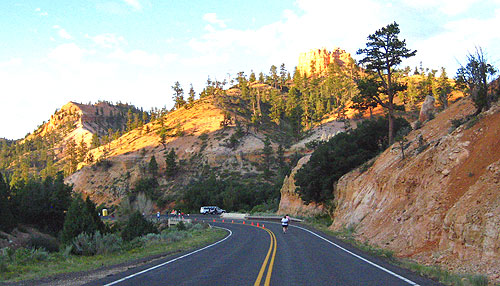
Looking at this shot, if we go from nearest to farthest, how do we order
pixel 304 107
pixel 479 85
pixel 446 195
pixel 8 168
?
pixel 446 195 → pixel 479 85 → pixel 304 107 → pixel 8 168

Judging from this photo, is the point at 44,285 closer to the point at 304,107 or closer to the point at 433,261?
the point at 433,261

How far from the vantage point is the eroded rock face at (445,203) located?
11.5m

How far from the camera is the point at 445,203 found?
15219 millimetres

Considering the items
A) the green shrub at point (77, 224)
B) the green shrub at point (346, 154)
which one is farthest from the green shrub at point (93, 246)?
the green shrub at point (346, 154)

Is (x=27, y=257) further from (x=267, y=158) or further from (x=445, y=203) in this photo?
(x=267, y=158)

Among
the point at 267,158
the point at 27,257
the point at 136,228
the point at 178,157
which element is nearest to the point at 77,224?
the point at 136,228

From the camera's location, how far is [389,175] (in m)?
24.6

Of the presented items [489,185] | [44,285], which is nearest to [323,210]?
[489,185]

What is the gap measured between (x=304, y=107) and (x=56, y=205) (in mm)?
85924

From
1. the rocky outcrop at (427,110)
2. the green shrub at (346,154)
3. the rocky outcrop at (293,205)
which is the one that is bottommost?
the rocky outcrop at (293,205)

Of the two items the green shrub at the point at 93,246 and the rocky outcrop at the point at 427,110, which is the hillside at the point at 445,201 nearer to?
the rocky outcrop at the point at 427,110

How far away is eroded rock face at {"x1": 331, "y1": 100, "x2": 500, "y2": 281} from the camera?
452 inches

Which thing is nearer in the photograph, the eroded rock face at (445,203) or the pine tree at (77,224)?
the eroded rock face at (445,203)

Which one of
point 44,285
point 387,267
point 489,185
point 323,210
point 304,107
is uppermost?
point 304,107
